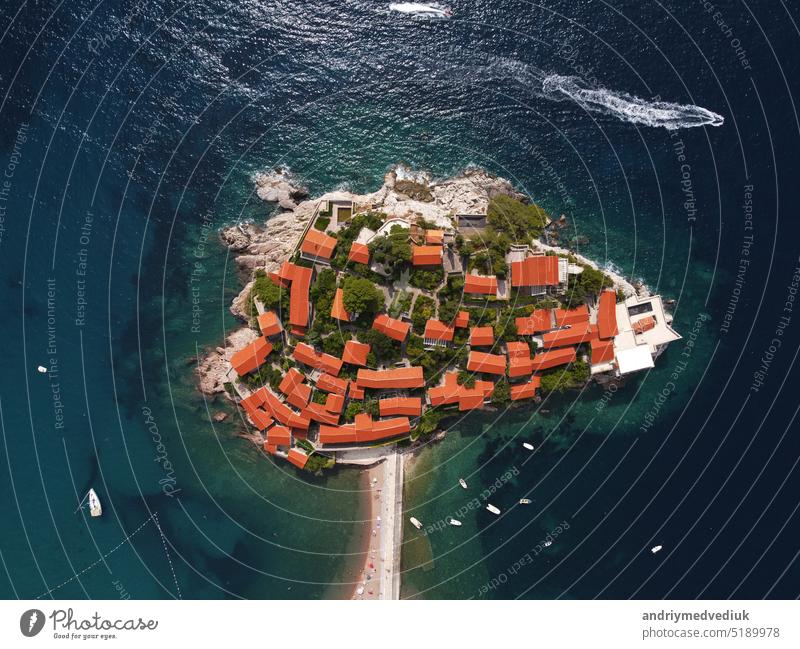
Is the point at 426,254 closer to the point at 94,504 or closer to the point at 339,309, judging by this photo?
the point at 339,309

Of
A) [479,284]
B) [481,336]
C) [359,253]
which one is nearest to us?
[359,253]

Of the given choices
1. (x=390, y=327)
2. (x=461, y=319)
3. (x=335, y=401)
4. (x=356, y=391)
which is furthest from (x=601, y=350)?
(x=335, y=401)

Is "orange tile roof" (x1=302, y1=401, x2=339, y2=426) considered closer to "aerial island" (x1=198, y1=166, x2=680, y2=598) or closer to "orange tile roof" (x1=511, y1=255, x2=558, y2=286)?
"aerial island" (x1=198, y1=166, x2=680, y2=598)

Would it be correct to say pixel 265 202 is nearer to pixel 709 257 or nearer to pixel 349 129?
pixel 349 129

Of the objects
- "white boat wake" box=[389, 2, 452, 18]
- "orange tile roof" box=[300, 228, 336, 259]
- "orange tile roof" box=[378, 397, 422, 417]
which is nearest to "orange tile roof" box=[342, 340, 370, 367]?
"orange tile roof" box=[378, 397, 422, 417]

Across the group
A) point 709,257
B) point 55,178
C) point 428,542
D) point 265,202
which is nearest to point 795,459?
point 709,257

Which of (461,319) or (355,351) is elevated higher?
(461,319)
